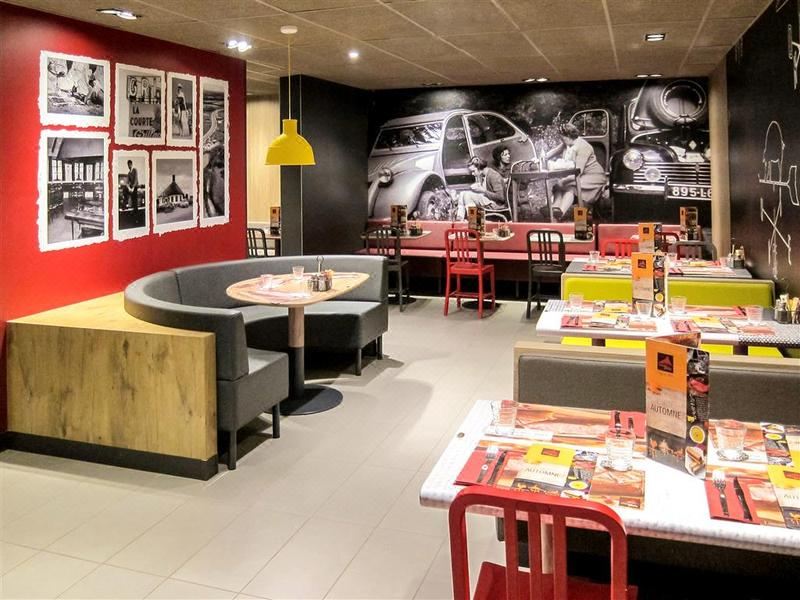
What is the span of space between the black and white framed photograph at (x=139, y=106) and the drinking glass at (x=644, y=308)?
4108 millimetres

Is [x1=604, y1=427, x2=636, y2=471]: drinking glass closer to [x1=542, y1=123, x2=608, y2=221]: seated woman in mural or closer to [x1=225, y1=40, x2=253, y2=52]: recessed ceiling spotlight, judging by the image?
[x1=225, y1=40, x2=253, y2=52]: recessed ceiling spotlight

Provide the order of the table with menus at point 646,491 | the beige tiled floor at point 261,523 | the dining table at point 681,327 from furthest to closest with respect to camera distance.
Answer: the dining table at point 681,327, the beige tiled floor at point 261,523, the table with menus at point 646,491

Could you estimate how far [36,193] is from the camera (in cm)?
491

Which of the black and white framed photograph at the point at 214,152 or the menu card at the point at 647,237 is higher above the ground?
the black and white framed photograph at the point at 214,152

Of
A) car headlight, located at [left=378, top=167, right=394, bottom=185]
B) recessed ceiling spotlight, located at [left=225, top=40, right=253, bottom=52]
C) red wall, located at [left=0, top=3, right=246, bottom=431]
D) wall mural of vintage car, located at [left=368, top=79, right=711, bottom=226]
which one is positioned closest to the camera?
red wall, located at [left=0, top=3, right=246, bottom=431]

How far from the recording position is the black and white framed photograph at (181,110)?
250 inches

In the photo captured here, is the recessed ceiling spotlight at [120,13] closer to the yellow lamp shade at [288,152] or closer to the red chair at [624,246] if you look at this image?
the yellow lamp shade at [288,152]

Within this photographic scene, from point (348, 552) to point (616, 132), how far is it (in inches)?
329

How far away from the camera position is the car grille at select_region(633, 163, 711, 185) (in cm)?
984

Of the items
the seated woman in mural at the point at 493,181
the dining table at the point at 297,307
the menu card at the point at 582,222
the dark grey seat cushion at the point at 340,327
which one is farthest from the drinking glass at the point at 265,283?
the seated woman in mural at the point at 493,181

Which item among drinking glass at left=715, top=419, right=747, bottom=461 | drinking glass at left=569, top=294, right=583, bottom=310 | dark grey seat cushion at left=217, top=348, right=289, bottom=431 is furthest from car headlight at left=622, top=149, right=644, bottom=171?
drinking glass at left=715, top=419, right=747, bottom=461

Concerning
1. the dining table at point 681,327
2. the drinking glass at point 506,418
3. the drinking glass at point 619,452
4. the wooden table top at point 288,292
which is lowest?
the drinking glass at point 619,452

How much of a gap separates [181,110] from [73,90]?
4.34ft

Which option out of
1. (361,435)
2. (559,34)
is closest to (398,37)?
(559,34)
